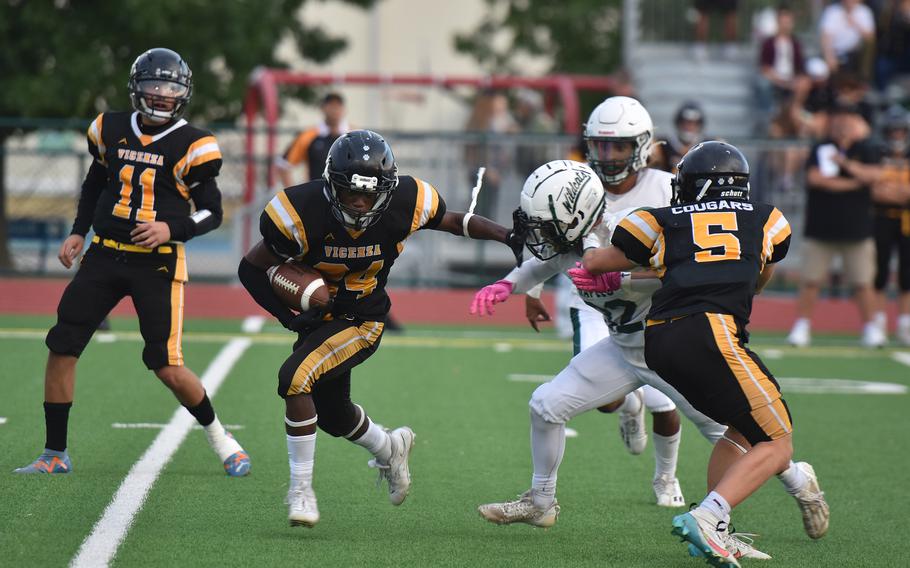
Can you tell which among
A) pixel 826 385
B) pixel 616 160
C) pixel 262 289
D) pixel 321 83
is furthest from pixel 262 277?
pixel 321 83

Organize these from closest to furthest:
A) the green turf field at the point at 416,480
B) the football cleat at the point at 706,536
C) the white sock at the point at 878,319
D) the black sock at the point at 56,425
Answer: the football cleat at the point at 706,536 < the green turf field at the point at 416,480 < the black sock at the point at 56,425 < the white sock at the point at 878,319

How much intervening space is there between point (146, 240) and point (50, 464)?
110 cm

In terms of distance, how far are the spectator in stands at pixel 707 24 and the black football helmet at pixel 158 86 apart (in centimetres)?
1311

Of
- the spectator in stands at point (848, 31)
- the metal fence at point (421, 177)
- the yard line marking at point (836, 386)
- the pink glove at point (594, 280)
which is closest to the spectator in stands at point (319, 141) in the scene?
the metal fence at point (421, 177)

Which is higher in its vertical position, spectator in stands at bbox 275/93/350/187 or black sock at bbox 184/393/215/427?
spectator in stands at bbox 275/93/350/187

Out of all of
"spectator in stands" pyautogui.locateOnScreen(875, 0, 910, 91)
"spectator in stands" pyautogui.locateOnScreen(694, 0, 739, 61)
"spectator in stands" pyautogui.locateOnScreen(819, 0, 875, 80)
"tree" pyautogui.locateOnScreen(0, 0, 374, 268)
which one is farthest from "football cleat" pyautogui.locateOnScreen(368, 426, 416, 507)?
"spectator in stands" pyautogui.locateOnScreen(694, 0, 739, 61)

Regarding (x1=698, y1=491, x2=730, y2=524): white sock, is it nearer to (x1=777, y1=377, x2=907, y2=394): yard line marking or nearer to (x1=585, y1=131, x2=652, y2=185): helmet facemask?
(x1=585, y1=131, x2=652, y2=185): helmet facemask

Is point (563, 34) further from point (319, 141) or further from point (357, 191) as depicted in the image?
point (357, 191)

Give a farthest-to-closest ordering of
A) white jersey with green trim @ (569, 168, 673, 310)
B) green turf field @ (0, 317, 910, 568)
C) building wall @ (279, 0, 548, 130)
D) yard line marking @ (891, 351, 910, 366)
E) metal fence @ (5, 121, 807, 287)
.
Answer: building wall @ (279, 0, 548, 130) → metal fence @ (5, 121, 807, 287) → yard line marking @ (891, 351, 910, 366) → white jersey with green trim @ (569, 168, 673, 310) → green turf field @ (0, 317, 910, 568)

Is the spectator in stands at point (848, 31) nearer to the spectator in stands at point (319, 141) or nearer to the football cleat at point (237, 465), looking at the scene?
the spectator in stands at point (319, 141)

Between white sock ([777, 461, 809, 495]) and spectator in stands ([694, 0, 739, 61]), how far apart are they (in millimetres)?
13878

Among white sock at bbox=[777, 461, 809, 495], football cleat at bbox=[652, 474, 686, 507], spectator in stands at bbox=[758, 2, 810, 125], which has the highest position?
spectator in stands at bbox=[758, 2, 810, 125]

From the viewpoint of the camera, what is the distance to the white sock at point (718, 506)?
4688mm

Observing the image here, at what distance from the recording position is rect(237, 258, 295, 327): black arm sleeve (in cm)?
534
